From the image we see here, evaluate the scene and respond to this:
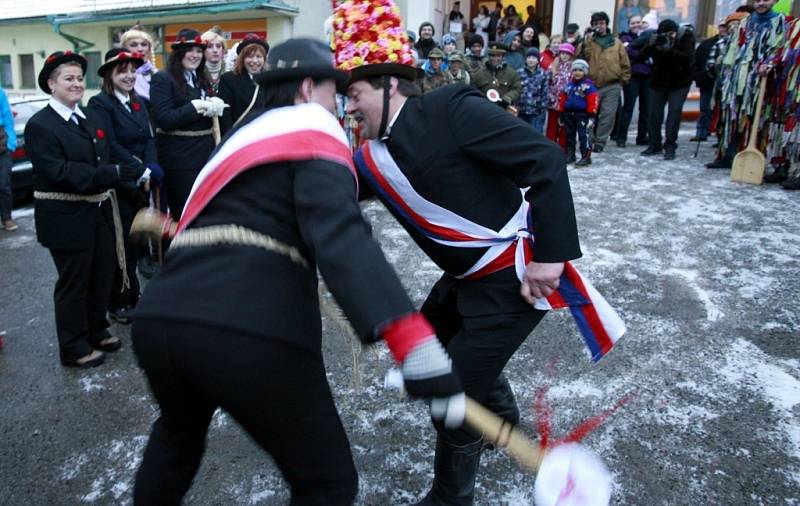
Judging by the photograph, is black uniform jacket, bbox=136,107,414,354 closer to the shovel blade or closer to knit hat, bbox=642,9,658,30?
the shovel blade

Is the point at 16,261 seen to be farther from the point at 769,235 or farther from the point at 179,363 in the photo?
the point at 769,235

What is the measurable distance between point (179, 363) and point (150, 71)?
5.16 meters

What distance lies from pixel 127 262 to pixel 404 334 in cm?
353

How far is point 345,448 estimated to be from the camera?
1.74 m

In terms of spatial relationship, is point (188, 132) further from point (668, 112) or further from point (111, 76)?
point (668, 112)

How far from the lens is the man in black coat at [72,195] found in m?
3.45

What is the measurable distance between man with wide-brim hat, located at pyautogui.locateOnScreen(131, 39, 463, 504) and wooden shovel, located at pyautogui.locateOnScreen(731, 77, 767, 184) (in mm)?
7213

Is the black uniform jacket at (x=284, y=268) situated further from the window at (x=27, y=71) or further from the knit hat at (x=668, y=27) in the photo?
the window at (x=27, y=71)

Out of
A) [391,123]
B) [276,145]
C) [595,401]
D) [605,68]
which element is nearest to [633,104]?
[605,68]

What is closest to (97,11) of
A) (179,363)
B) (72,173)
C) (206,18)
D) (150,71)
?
(206,18)

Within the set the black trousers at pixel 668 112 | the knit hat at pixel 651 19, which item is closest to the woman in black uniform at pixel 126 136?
the black trousers at pixel 668 112

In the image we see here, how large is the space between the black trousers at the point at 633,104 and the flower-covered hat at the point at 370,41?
8.35 m

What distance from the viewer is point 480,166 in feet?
7.13

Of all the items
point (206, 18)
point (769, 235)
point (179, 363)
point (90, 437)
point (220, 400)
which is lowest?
point (90, 437)
